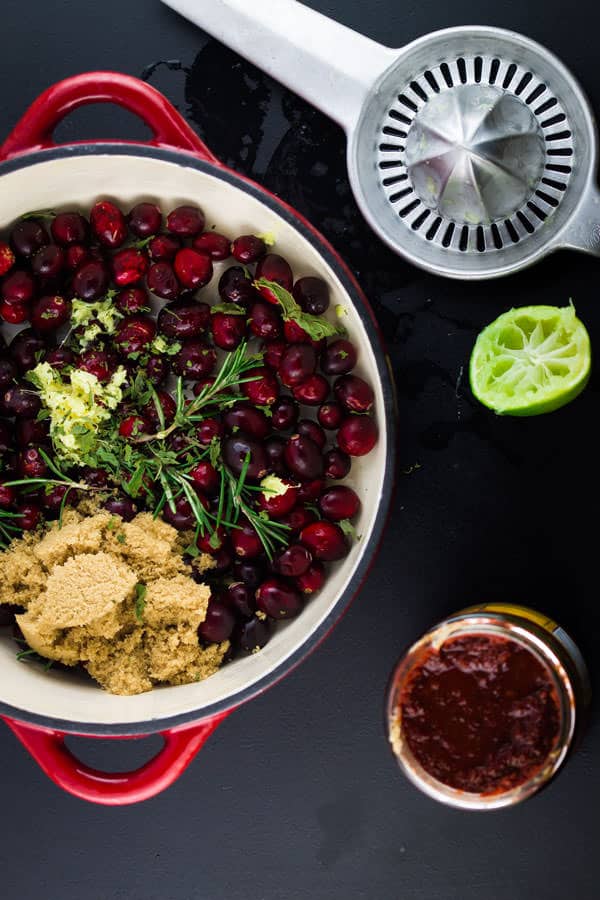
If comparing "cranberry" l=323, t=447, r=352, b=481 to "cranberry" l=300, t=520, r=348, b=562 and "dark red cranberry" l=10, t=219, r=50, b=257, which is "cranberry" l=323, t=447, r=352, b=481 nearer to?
"cranberry" l=300, t=520, r=348, b=562

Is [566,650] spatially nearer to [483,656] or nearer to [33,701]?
[483,656]

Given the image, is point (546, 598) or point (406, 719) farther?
point (546, 598)

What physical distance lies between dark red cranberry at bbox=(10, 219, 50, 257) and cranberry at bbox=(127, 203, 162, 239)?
0.12 m

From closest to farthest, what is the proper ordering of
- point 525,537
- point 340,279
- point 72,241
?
point 340,279 < point 72,241 < point 525,537

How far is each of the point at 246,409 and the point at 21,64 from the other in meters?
0.63

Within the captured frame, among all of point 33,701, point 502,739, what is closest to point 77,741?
point 33,701

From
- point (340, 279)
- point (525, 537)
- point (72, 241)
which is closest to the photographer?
point (340, 279)

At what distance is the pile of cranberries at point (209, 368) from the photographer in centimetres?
123

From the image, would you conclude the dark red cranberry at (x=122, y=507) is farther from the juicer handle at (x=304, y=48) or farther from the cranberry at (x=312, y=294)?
the juicer handle at (x=304, y=48)

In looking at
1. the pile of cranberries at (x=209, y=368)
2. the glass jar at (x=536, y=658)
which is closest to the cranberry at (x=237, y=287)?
the pile of cranberries at (x=209, y=368)

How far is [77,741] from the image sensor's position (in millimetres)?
A: 1436

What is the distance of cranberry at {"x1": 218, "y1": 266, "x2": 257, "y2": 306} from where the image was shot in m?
1.25

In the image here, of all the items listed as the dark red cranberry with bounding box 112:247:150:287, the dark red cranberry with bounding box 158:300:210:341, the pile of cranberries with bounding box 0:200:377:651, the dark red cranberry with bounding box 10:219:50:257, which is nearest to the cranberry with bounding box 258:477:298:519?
the pile of cranberries with bounding box 0:200:377:651

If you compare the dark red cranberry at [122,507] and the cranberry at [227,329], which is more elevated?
the cranberry at [227,329]
